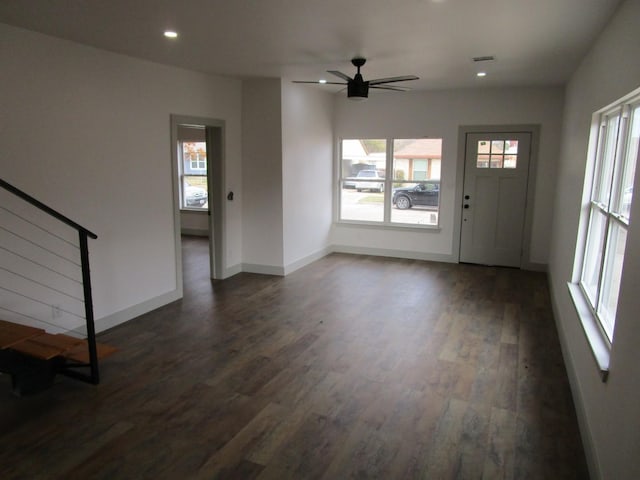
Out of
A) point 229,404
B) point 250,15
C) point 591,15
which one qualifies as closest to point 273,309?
point 229,404

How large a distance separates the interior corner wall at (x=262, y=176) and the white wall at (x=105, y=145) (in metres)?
0.62

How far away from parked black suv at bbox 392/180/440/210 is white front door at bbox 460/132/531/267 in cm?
A: 47

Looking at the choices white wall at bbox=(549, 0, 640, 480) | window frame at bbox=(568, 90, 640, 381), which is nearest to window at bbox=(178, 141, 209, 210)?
white wall at bbox=(549, 0, 640, 480)

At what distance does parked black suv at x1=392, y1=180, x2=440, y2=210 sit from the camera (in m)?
7.30

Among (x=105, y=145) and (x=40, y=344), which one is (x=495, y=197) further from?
(x=40, y=344)

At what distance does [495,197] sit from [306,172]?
2913 millimetres

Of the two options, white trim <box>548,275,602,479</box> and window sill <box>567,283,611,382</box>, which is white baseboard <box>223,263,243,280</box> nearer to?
white trim <box>548,275,602,479</box>

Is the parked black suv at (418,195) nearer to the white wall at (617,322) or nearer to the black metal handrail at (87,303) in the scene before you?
the white wall at (617,322)

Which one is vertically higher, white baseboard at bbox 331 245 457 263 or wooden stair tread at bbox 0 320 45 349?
wooden stair tread at bbox 0 320 45 349

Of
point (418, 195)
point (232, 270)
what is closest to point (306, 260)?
point (232, 270)

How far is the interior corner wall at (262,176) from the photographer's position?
6.00m

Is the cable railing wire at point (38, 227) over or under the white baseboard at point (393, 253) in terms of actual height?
over

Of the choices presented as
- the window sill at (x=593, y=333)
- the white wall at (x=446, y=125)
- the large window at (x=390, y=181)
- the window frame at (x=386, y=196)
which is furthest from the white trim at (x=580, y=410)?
the large window at (x=390, y=181)

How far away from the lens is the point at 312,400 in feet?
10.3
